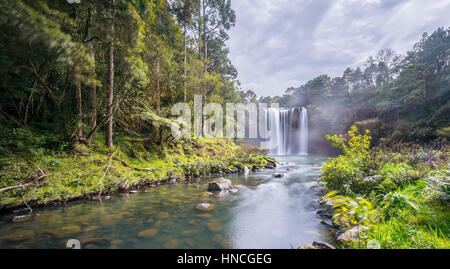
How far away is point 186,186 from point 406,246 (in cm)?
609

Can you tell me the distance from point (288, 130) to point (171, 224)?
29.9m

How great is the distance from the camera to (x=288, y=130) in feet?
101

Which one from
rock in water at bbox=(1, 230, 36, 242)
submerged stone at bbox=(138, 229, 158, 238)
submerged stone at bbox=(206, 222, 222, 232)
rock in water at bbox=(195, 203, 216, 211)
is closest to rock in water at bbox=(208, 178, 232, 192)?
rock in water at bbox=(195, 203, 216, 211)

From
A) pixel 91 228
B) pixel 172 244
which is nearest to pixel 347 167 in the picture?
pixel 172 244

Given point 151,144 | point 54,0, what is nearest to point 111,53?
point 54,0

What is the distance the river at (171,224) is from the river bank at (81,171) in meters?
0.38

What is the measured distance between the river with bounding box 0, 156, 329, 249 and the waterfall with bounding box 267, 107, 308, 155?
985 inches

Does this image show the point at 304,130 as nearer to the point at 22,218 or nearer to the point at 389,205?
the point at 389,205

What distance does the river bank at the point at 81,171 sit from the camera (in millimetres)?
3973

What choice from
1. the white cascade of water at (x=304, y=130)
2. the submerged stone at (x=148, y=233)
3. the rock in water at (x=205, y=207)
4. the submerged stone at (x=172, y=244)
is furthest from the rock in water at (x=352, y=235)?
the white cascade of water at (x=304, y=130)

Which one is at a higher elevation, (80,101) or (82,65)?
(82,65)

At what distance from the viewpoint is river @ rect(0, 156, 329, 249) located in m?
3.02

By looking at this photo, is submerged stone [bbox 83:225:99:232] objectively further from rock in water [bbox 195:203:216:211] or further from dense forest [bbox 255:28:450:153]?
dense forest [bbox 255:28:450:153]

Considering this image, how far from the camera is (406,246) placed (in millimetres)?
1974
